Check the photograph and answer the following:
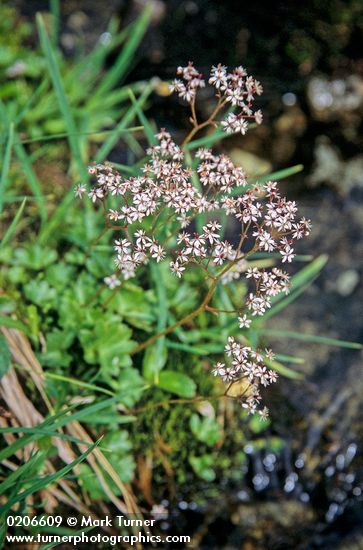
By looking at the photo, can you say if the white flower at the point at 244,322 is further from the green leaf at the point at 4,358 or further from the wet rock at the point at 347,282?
the wet rock at the point at 347,282

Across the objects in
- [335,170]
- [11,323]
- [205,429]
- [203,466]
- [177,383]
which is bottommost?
[203,466]

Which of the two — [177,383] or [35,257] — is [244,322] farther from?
[35,257]

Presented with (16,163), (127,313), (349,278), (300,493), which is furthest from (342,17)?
(300,493)

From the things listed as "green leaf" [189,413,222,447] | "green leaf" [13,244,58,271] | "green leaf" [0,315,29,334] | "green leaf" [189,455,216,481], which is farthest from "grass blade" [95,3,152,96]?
"green leaf" [189,455,216,481]

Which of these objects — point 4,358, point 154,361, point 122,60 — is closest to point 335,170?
point 122,60

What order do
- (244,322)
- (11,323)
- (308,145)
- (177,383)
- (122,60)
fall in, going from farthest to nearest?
(308,145) < (122,60) < (177,383) < (11,323) < (244,322)

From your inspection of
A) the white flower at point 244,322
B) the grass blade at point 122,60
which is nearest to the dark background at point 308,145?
the grass blade at point 122,60

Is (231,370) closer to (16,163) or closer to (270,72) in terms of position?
(16,163)

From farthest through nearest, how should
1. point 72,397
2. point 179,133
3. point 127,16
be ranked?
point 127,16, point 179,133, point 72,397
